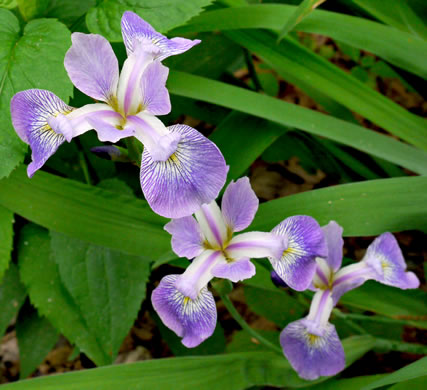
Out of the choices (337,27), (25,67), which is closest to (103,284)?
(25,67)

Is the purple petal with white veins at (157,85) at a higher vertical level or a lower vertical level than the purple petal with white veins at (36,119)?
higher

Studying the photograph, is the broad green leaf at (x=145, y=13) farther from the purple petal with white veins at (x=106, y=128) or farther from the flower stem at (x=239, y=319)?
the flower stem at (x=239, y=319)

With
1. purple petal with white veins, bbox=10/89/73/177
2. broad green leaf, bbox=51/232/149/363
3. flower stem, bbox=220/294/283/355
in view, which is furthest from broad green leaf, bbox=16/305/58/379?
purple petal with white veins, bbox=10/89/73/177

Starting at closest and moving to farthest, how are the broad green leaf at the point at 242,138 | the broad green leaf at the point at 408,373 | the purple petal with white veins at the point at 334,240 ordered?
the broad green leaf at the point at 408,373
the purple petal with white veins at the point at 334,240
the broad green leaf at the point at 242,138

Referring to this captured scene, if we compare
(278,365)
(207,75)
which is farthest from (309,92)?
(278,365)

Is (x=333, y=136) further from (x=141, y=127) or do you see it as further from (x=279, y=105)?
(x=141, y=127)

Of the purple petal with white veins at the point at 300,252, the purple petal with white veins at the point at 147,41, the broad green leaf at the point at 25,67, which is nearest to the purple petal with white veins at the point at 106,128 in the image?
the purple petal with white veins at the point at 147,41
